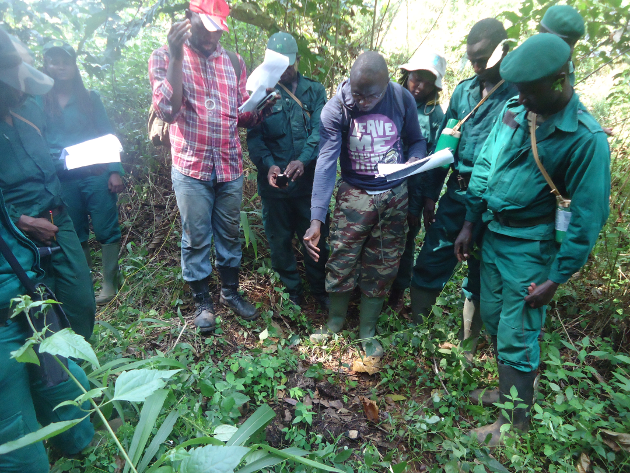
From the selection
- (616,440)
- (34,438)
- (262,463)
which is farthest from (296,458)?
(616,440)

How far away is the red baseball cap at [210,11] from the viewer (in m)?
2.60

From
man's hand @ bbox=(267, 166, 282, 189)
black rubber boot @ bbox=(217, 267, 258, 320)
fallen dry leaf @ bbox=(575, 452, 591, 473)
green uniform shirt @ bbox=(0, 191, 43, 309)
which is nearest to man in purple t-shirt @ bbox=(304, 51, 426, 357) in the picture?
man's hand @ bbox=(267, 166, 282, 189)

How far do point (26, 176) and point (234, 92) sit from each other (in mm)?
1501

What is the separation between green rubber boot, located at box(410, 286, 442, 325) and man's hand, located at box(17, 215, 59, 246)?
2.56 metres

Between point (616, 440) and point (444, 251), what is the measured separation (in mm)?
1474

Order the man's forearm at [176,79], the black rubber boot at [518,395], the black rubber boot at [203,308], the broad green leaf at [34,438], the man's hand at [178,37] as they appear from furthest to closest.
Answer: the black rubber boot at [203,308] < the man's forearm at [176,79] < the man's hand at [178,37] < the black rubber boot at [518,395] < the broad green leaf at [34,438]

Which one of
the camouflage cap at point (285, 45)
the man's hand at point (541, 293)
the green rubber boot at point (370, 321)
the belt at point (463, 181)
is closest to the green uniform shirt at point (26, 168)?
the camouflage cap at point (285, 45)

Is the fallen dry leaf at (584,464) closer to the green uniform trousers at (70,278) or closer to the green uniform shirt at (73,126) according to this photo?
the green uniform trousers at (70,278)

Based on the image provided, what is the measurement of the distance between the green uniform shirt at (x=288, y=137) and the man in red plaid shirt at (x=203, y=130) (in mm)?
144

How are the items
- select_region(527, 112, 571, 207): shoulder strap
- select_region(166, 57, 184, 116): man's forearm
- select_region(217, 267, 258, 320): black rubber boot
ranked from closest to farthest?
select_region(527, 112, 571, 207): shoulder strap
select_region(166, 57, 184, 116): man's forearm
select_region(217, 267, 258, 320): black rubber boot

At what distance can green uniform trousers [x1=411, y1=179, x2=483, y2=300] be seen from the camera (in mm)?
2787

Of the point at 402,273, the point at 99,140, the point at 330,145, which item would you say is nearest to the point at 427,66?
the point at 330,145

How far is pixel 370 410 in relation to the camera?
248cm

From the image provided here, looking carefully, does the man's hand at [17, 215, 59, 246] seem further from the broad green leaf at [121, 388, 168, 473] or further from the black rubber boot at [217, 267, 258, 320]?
the black rubber boot at [217, 267, 258, 320]
